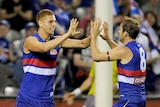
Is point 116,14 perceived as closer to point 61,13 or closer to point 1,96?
point 61,13

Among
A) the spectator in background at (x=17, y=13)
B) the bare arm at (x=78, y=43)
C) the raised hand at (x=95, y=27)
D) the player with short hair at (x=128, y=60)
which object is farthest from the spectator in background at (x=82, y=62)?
the raised hand at (x=95, y=27)

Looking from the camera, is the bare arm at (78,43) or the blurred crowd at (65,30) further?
the blurred crowd at (65,30)

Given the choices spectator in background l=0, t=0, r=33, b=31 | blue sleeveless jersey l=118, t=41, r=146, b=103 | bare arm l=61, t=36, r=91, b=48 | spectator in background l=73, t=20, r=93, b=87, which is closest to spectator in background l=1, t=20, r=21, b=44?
spectator in background l=0, t=0, r=33, b=31

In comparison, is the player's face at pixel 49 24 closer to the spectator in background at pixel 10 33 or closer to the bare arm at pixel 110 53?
the bare arm at pixel 110 53

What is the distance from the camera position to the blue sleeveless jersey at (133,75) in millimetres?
8398

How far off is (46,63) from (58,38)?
21.5 inches

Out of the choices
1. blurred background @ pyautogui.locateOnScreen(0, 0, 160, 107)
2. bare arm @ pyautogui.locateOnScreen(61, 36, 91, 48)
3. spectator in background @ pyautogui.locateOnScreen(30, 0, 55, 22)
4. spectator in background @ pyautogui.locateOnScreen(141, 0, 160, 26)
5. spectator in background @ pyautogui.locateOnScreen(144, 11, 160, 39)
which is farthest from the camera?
spectator in background @ pyautogui.locateOnScreen(141, 0, 160, 26)

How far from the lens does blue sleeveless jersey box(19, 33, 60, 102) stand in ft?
28.5

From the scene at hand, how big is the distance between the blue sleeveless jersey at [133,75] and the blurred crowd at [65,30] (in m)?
3.61

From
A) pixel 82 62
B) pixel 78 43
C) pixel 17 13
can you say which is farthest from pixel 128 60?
pixel 17 13

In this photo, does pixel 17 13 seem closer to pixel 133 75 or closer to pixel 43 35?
pixel 43 35

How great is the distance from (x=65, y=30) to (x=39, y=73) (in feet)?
16.1

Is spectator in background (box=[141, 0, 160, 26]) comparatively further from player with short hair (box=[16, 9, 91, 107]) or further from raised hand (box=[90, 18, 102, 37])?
raised hand (box=[90, 18, 102, 37])

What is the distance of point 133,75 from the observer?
844 cm
